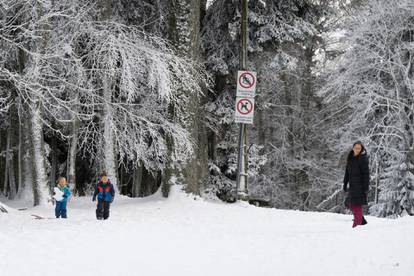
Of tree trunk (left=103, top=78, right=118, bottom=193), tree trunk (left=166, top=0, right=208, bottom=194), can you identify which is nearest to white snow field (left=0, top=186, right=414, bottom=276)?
tree trunk (left=166, top=0, right=208, bottom=194)

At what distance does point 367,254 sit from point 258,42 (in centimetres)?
1102

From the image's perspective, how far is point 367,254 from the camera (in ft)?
24.0

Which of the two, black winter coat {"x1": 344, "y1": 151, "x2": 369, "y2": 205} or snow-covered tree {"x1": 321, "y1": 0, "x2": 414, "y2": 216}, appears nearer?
black winter coat {"x1": 344, "y1": 151, "x2": 369, "y2": 205}

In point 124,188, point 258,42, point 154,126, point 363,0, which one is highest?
point 363,0

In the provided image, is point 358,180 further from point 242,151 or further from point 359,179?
point 242,151

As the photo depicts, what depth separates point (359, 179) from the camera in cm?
1027

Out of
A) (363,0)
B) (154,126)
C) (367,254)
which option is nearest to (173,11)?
(154,126)

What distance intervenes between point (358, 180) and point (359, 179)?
0.03 meters

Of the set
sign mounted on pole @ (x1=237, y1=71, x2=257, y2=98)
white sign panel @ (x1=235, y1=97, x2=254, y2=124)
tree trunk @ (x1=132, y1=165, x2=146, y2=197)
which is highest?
sign mounted on pole @ (x1=237, y1=71, x2=257, y2=98)

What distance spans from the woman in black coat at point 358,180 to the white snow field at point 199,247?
0.75 m

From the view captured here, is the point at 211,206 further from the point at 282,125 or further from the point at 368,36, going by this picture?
the point at 282,125

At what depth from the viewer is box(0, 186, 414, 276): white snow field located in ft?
23.2

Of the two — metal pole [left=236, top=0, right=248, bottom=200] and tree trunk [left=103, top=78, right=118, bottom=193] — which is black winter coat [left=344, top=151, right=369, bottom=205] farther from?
tree trunk [left=103, top=78, right=118, bottom=193]

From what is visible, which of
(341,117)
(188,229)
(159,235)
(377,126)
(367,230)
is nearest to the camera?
(367,230)
